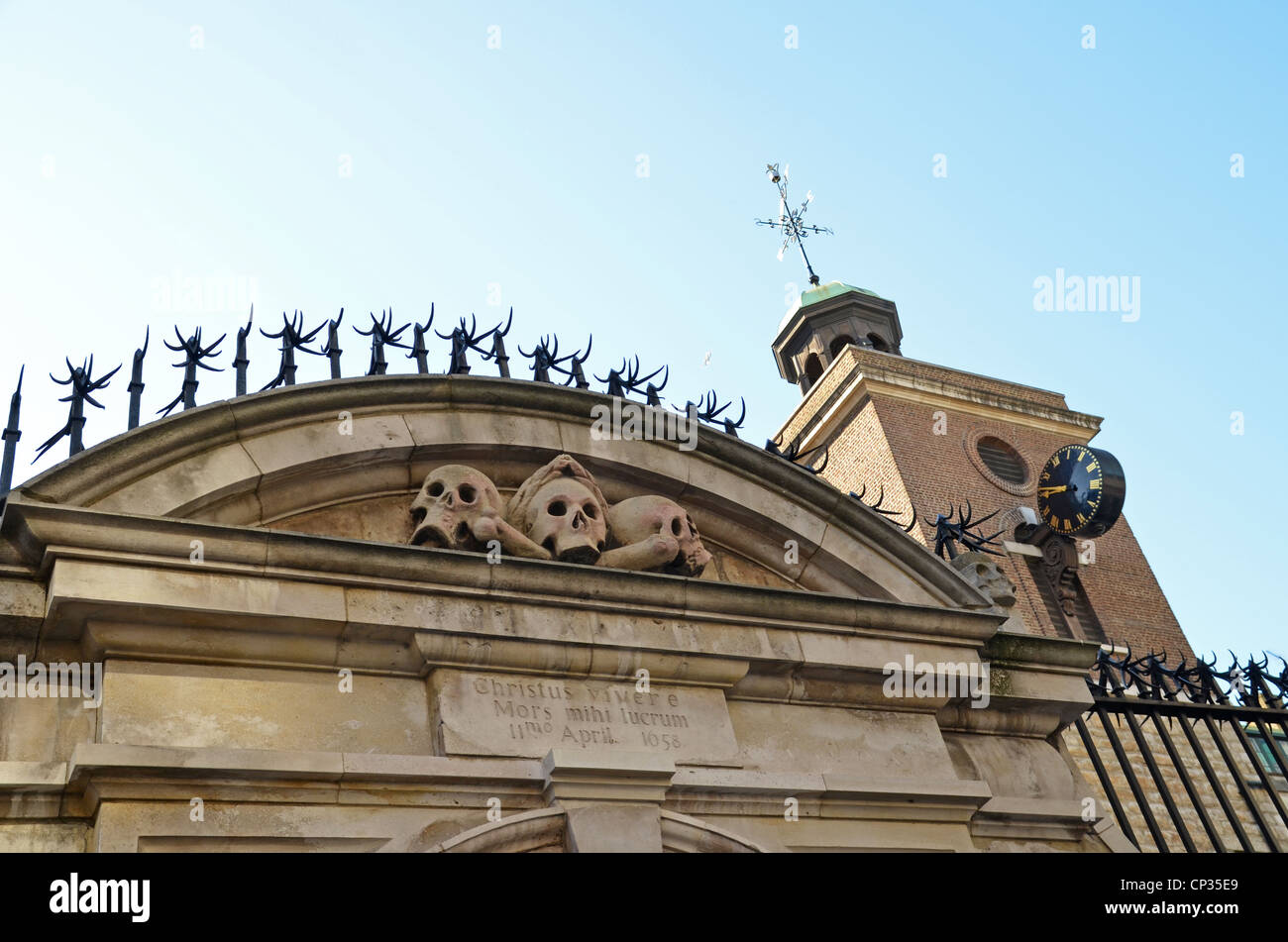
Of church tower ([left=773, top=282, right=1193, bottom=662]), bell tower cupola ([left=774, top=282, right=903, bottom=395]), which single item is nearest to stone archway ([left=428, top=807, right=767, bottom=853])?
church tower ([left=773, top=282, right=1193, bottom=662])

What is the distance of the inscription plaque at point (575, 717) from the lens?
22.3 ft

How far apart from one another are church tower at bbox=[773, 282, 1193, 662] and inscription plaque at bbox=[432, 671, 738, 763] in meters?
16.1

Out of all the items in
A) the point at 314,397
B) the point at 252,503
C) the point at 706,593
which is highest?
the point at 314,397

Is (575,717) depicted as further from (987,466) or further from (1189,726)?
(987,466)

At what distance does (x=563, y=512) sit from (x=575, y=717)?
1.25 meters

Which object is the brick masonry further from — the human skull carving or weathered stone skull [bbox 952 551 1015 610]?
the human skull carving

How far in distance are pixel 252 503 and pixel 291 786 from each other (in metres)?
1.76

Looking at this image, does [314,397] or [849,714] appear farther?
[849,714]

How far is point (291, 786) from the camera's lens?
243 inches

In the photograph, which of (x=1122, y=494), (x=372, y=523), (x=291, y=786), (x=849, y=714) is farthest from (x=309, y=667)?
(x=1122, y=494)

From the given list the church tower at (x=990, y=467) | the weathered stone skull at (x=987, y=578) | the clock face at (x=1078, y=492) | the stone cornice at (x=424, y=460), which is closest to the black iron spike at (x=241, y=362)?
the stone cornice at (x=424, y=460)

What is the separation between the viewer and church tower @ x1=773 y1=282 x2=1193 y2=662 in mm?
25062
